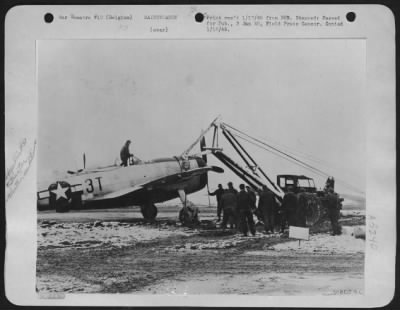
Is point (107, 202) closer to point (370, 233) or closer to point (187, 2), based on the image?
point (187, 2)

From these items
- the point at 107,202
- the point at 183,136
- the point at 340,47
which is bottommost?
the point at 107,202

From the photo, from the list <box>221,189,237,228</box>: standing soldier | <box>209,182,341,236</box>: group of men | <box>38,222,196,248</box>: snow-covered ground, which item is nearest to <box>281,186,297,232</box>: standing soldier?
<box>209,182,341,236</box>: group of men

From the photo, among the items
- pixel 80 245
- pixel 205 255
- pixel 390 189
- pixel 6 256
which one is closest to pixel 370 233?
pixel 390 189

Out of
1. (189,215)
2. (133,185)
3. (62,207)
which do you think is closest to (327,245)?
(189,215)

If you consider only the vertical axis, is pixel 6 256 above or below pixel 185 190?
below

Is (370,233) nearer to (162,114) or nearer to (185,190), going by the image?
(185,190)

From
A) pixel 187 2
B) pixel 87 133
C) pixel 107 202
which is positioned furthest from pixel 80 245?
pixel 187 2

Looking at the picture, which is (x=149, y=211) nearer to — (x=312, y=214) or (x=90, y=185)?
(x=90, y=185)
